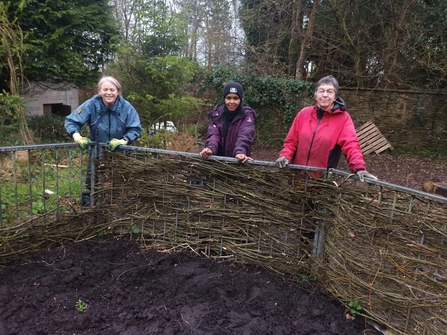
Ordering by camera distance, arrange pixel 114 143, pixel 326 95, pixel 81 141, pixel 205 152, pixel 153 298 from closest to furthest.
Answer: pixel 153 298 < pixel 326 95 < pixel 205 152 < pixel 81 141 < pixel 114 143

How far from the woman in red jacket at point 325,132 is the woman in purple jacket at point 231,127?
39 centimetres

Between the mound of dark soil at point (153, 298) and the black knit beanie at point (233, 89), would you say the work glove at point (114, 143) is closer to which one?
the mound of dark soil at point (153, 298)

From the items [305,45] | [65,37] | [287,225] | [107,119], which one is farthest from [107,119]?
[305,45]

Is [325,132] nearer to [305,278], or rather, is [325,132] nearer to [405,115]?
[305,278]

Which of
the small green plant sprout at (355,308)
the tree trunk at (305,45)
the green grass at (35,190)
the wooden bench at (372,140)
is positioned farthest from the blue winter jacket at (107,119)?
the tree trunk at (305,45)

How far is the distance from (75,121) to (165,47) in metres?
5.79

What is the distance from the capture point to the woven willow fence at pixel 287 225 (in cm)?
204

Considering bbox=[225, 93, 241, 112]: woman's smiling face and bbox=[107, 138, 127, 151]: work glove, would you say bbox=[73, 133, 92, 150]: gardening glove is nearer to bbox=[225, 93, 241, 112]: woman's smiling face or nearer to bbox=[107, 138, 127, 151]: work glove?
bbox=[107, 138, 127, 151]: work glove

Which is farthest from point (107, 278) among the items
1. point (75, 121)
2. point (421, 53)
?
point (421, 53)

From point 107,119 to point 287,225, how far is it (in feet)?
6.73

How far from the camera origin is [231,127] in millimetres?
3152

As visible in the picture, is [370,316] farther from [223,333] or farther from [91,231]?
[91,231]

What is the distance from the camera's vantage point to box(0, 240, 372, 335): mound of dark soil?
221cm

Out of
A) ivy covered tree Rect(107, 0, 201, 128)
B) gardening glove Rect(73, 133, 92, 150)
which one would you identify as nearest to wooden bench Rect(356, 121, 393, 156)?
ivy covered tree Rect(107, 0, 201, 128)
